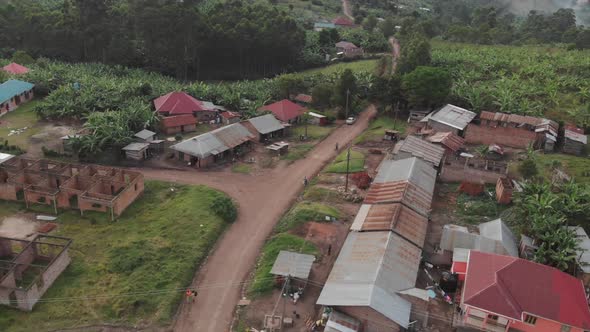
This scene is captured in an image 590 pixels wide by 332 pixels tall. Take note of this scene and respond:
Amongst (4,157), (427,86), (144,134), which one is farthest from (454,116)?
(4,157)

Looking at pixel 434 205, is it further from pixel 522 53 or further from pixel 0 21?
pixel 0 21

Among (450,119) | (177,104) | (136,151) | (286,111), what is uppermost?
(450,119)

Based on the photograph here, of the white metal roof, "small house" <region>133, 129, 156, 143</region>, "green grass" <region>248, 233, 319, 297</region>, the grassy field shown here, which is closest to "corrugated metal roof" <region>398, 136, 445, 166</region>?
"green grass" <region>248, 233, 319, 297</region>

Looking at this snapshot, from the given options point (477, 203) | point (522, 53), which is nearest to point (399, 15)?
point (522, 53)

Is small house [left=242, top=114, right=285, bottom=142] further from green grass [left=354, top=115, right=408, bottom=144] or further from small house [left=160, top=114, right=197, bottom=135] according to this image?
green grass [left=354, top=115, right=408, bottom=144]

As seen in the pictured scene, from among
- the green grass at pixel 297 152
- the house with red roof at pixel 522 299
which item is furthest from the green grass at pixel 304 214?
the house with red roof at pixel 522 299

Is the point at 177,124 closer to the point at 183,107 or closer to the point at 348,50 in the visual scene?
the point at 183,107
